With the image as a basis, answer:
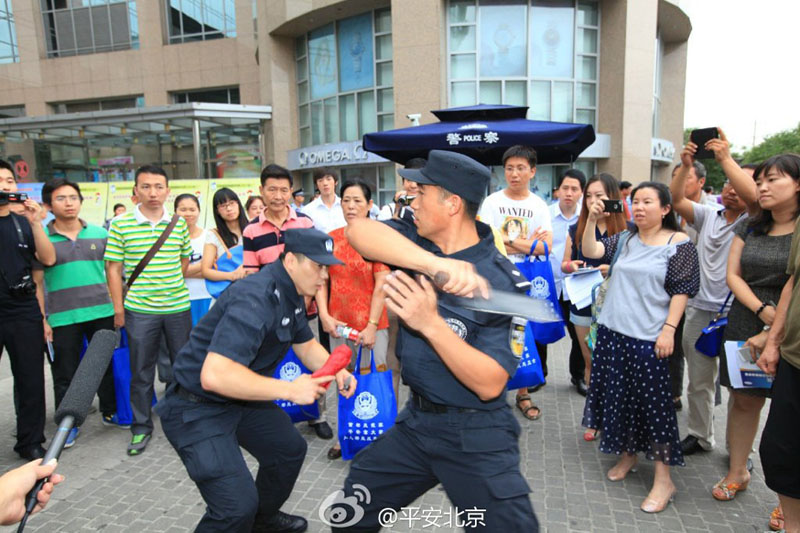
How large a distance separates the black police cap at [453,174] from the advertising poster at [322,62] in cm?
1667

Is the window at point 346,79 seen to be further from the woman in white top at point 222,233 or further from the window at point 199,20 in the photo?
the woman in white top at point 222,233

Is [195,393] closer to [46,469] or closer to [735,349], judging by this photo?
[46,469]

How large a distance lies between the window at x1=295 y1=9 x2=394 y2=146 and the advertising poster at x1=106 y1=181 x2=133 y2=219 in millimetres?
7606

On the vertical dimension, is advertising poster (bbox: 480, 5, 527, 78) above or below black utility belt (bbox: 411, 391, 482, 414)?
above

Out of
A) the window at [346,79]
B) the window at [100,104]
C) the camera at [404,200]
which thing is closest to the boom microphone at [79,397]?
the camera at [404,200]

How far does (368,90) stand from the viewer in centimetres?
1647

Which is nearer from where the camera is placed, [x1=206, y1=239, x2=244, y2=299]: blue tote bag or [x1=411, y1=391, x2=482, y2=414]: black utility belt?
[x1=411, y1=391, x2=482, y2=414]: black utility belt

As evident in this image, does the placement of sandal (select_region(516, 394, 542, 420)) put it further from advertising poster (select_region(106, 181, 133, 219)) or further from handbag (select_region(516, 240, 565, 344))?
advertising poster (select_region(106, 181, 133, 219))

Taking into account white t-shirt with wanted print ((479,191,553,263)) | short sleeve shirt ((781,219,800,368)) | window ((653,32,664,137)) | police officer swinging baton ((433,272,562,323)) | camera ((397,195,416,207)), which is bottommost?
short sleeve shirt ((781,219,800,368))

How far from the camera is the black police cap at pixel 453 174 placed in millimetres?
1954

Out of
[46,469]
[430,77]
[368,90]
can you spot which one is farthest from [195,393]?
[368,90]

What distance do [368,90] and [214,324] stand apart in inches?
601

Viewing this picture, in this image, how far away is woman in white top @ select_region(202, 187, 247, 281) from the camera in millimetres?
4922

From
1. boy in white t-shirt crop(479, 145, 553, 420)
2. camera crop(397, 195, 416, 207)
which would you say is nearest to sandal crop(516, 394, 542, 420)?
boy in white t-shirt crop(479, 145, 553, 420)
